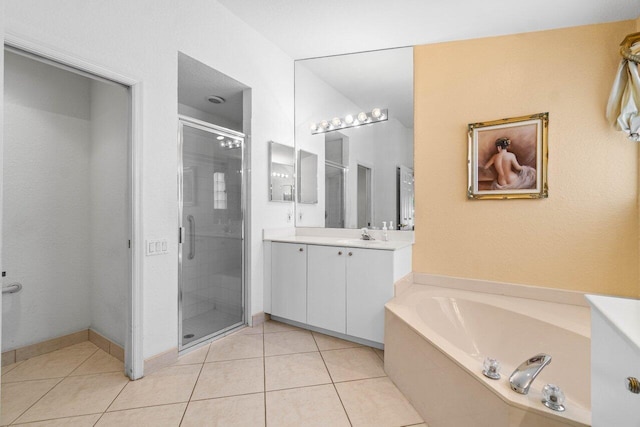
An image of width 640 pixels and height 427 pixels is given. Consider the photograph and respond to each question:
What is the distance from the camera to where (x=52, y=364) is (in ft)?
6.79

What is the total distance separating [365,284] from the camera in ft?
7.66

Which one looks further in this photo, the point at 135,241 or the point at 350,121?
the point at 350,121

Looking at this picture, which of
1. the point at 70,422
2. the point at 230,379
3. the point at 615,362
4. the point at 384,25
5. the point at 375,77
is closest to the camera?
the point at 615,362

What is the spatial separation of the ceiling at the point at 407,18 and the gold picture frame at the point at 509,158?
0.76 metres

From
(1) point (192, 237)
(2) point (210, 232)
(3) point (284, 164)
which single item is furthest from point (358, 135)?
(1) point (192, 237)

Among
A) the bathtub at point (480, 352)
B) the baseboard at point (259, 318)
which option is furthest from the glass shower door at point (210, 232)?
the bathtub at point (480, 352)

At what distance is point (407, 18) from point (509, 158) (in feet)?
4.78

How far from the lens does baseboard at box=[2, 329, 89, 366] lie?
2051 millimetres

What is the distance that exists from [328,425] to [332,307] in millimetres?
1028

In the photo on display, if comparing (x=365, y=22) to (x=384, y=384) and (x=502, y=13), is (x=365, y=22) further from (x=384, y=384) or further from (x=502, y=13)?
(x=384, y=384)

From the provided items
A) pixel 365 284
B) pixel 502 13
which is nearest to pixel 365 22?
pixel 502 13

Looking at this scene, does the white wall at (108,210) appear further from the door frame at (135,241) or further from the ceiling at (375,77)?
the ceiling at (375,77)

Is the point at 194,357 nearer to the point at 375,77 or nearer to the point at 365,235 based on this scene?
the point at 365,235

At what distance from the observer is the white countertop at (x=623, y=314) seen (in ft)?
2.10
